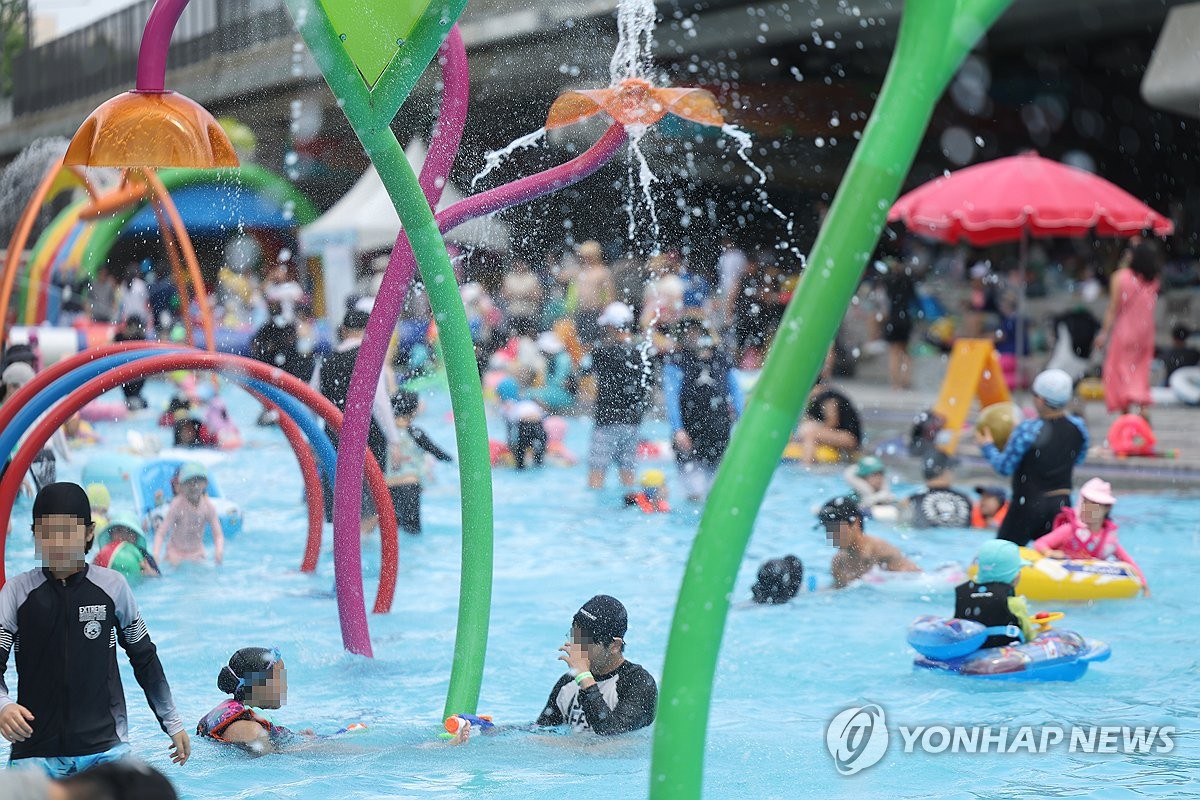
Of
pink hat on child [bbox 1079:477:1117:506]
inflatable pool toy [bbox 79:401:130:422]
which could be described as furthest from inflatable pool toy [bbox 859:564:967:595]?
inflatable pool toy [bbox 79:401:130:422]

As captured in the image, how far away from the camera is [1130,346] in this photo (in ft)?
49.2

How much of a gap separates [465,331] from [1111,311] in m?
11.4

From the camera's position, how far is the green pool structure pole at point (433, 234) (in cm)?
532

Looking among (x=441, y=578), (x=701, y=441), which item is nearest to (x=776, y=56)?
(x=701, y=441)

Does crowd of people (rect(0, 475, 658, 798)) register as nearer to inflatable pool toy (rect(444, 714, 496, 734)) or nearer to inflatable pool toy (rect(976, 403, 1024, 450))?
inflatable pool toy (rect(444, 714, 496, 734))

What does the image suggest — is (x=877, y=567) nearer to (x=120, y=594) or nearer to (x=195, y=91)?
(x=120, y=594)

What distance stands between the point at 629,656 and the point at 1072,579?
2.86 m

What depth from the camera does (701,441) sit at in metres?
12.3

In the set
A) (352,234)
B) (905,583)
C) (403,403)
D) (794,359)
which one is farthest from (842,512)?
(352,234)

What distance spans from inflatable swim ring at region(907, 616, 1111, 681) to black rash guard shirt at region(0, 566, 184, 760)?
416 cm

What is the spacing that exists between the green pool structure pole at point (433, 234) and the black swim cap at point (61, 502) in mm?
1871

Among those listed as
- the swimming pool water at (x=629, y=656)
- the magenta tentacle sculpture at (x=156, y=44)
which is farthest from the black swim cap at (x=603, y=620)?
the magenta tentacle sculpture at (x=156, y=44)

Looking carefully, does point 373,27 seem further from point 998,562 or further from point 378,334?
point 998,562

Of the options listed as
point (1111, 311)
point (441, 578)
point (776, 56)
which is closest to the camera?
point (441, 578)
